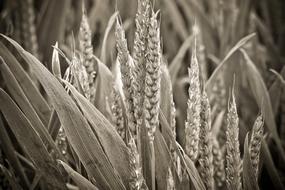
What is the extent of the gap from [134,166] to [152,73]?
5.3 inches

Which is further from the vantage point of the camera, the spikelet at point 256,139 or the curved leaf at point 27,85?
the curved leaf at point 27,85

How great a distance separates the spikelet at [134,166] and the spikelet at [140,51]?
48 millimetres

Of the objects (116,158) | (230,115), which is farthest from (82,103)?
(230,115)

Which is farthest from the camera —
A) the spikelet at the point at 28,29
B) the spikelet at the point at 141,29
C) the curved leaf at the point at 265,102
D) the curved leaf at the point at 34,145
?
the spikelet at the point at 28,29

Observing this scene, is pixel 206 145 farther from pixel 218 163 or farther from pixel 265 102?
pixel 265 102

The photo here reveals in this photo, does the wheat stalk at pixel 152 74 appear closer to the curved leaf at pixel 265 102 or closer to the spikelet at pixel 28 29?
the curved leaf at pixel 265 102

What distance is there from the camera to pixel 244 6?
1.20 metres

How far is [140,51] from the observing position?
0.59 meters

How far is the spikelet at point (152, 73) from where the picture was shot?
0.58 m

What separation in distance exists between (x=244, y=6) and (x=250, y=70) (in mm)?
368

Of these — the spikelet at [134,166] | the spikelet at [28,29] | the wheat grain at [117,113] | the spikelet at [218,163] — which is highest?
the spikelet at [28,29]

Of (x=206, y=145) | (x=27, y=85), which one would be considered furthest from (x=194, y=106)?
(x=27, y=85)

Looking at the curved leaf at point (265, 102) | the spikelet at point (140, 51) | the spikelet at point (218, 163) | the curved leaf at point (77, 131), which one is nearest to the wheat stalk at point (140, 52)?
the spikelet at point (140, 51)

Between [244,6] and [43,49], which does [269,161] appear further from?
[43,49]
